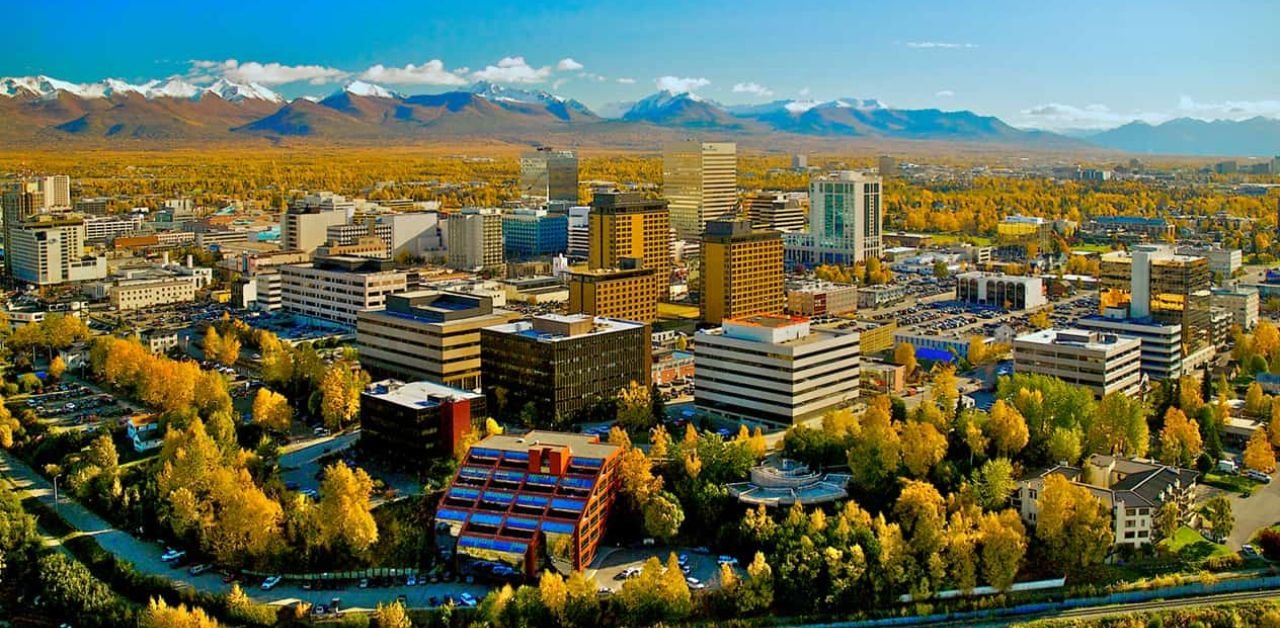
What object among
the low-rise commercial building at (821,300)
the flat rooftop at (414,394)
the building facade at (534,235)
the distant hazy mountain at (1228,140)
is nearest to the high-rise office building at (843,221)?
the building facade at (534,235)

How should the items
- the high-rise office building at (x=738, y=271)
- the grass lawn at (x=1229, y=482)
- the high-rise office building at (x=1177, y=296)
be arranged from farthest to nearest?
the high-rise office building at (x=738, y=271) < the high-rise office building at (x=1177, y=296) < the grass lawn at (x=1229, y=482)

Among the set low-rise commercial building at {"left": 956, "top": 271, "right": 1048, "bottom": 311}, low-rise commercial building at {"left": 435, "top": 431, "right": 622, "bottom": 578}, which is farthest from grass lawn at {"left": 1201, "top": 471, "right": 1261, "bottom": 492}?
low-rise commercial building at {"left": 956, "top": 271, "right": 1048, "bottom": 311}

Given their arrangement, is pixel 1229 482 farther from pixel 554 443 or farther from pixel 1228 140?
pixel 1228 140

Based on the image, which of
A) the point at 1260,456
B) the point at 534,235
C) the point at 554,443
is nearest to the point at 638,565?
the point at 554,443

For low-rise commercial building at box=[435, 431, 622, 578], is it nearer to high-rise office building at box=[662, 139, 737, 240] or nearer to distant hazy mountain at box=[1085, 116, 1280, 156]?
high-rise office building at box=[662, 139, 737, 240]

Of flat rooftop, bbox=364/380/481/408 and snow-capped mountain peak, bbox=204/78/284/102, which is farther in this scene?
snow-capped mountain peak, bbox=204/78/284/102

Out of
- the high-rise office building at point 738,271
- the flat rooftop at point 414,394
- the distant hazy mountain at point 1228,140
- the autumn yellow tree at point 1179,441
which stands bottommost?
the autumn yellow tree at point 1179,441

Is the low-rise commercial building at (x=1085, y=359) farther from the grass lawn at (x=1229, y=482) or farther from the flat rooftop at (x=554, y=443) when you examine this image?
the flat rooftop at (x=554, y=443)
